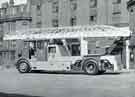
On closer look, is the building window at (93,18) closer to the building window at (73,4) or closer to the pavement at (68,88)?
the building window at (73,4)

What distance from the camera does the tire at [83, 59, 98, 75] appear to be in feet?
75.2

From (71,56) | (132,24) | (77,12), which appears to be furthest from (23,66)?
(77,12)

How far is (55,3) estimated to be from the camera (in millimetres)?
50219

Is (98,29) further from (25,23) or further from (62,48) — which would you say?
(25,23)

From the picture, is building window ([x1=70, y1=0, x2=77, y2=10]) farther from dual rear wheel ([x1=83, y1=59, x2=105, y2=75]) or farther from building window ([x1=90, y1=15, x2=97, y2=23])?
dual rear wheel ([x1=83, y1=59, x2=105, y2=75])

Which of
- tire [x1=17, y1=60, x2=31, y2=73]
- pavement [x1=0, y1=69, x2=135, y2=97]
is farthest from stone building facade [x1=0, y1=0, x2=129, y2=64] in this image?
pavement [x1=0, y1=69, x2=135, y2=97]

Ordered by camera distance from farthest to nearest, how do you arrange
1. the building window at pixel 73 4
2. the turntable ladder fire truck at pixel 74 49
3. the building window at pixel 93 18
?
1. the building window at pixel 73 4
2. the building window at pixel 93 18
3. the turntable ladder fire truck at pixel 74 49

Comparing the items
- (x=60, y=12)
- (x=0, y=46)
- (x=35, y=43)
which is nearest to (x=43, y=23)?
(x=60, y=12)

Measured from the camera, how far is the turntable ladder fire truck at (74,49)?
23.2 m

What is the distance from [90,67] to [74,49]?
2143 millimetres

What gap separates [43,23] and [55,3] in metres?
3.88

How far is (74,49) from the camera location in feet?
80.0

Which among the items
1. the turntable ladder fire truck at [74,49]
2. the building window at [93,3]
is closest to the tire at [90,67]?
the turntable ladder fire truck at [74,49]

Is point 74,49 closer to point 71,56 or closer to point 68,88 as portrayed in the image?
point 71,56
